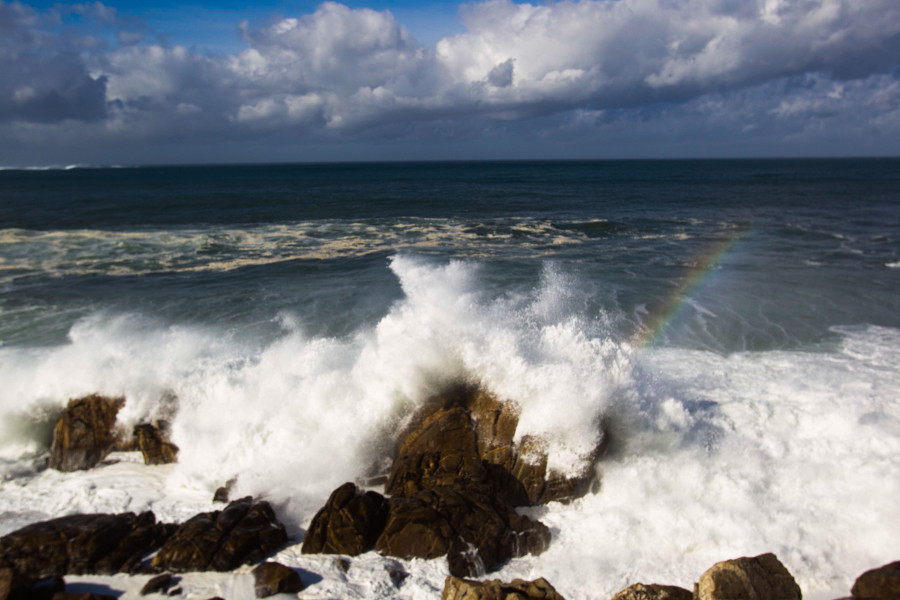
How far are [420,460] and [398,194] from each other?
180 ft

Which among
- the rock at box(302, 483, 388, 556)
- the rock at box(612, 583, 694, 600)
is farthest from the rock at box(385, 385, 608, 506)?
the rock at box(612, 583, 694, 600)

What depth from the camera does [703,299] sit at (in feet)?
61.6

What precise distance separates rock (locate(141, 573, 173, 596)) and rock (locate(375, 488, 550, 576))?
2.55 metres

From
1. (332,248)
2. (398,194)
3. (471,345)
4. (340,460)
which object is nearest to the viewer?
(340,460)

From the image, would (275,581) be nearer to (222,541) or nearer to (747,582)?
(222,541)

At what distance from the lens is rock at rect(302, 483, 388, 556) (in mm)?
7508

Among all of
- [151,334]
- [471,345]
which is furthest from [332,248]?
[471,345]

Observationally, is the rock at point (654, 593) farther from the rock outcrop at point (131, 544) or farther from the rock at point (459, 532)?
the rock outcrop at point (131, 544)

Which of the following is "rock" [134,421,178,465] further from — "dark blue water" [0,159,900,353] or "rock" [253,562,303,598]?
"dark blue water" [0,159,900,353]

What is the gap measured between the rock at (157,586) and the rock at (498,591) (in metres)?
3.32

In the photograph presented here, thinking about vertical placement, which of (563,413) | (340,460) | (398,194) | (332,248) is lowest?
(398,194)

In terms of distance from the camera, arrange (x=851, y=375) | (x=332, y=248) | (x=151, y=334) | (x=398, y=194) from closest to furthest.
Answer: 1. (x=851, y=375)
2. (x=151, y=334)
3. (x=332, y=248)
4. (x=398, y=194)

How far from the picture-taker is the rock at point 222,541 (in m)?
7.08

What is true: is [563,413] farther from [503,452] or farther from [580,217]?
[580,217]
